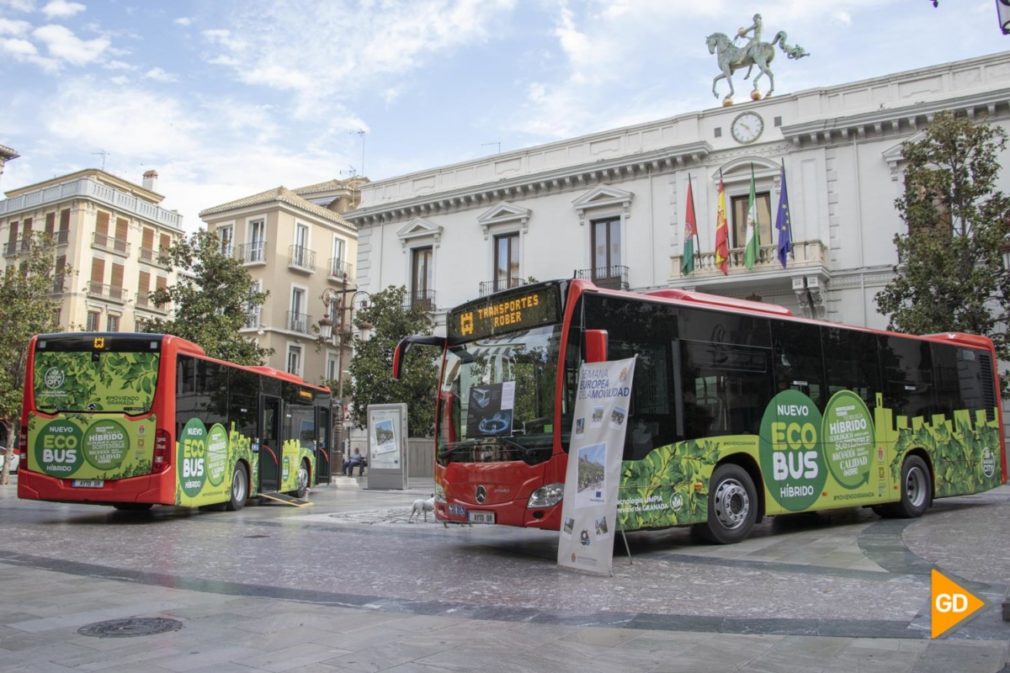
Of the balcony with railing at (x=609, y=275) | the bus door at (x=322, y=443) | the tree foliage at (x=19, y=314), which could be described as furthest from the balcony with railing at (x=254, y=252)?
the bus door at (x=322, y=443)

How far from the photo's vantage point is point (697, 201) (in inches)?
1062

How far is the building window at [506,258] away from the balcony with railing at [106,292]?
27090 mm

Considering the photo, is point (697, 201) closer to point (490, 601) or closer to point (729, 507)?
point (729, 507)

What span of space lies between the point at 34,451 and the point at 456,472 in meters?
7.69

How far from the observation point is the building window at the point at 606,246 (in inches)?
1128

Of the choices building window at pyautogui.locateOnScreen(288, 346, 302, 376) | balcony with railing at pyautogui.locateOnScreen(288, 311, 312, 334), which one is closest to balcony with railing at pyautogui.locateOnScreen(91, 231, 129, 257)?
balcony with railing at pyautogui.locateOnScreen(288, 311, 312, 334)

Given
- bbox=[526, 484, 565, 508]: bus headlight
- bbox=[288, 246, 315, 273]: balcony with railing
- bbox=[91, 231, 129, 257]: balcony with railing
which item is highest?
bbox=[91, 231, 129, 257]: balcony with railing

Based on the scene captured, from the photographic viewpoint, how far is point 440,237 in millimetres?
32812

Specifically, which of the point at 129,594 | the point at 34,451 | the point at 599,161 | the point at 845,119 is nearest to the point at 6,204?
the point at 599,161

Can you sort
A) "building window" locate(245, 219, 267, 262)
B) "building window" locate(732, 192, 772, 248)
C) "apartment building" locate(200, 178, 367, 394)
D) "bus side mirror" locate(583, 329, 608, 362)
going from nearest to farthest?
"bus side mirror" locate(583, 329, 608, 362), "building window" locate(732, 192, 772, 248), "apartment building" locate(200, 178, 367, 394), "building window" locate(245, 219, 267, 262)

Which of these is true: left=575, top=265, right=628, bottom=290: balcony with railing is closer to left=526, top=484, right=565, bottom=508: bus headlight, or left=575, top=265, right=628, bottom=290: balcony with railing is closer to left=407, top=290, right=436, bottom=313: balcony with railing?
left=407, top=290, right=436, bottom=313: balcony with railing

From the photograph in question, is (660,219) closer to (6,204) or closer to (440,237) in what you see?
(440,237)

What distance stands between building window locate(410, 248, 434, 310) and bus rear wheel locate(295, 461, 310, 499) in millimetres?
14439

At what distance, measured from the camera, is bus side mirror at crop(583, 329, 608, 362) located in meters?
7.81
